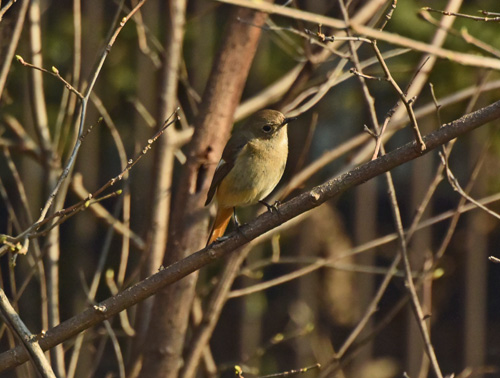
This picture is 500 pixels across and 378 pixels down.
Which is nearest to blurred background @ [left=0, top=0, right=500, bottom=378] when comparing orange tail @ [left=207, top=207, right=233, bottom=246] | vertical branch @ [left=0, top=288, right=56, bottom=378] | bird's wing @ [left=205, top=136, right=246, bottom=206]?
bird's wing @ [left=205, top=136, right=246, bottom=206]

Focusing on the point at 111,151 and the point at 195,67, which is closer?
the point at 195,67

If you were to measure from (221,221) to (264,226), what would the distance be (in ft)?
3.63

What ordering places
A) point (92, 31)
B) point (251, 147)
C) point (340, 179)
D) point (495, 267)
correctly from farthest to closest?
point (495, 267)
point (92, 31)
point (251, 147)
point (340, 179)

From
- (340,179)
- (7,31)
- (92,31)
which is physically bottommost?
(340,179)

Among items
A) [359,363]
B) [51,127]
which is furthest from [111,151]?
[359,363]

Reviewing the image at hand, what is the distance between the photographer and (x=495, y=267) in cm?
564

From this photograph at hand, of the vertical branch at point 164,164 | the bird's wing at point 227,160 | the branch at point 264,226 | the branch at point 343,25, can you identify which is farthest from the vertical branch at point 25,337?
the bird's wing at point 227,160

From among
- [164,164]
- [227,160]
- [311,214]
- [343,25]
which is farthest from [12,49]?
[311,214]

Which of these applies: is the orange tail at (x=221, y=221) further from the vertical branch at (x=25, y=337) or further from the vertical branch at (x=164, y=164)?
the vertical branch at (x=25, y=337)

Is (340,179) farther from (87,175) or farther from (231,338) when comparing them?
(231,338)

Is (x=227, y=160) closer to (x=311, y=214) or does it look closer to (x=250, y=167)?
(x=250, y=167)

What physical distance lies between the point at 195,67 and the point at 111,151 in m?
1.14

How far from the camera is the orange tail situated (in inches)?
124

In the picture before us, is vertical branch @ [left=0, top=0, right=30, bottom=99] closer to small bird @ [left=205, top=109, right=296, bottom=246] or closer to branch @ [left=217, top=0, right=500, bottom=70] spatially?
small bird @ [left=205, top=109, right=296, bottom=246]
